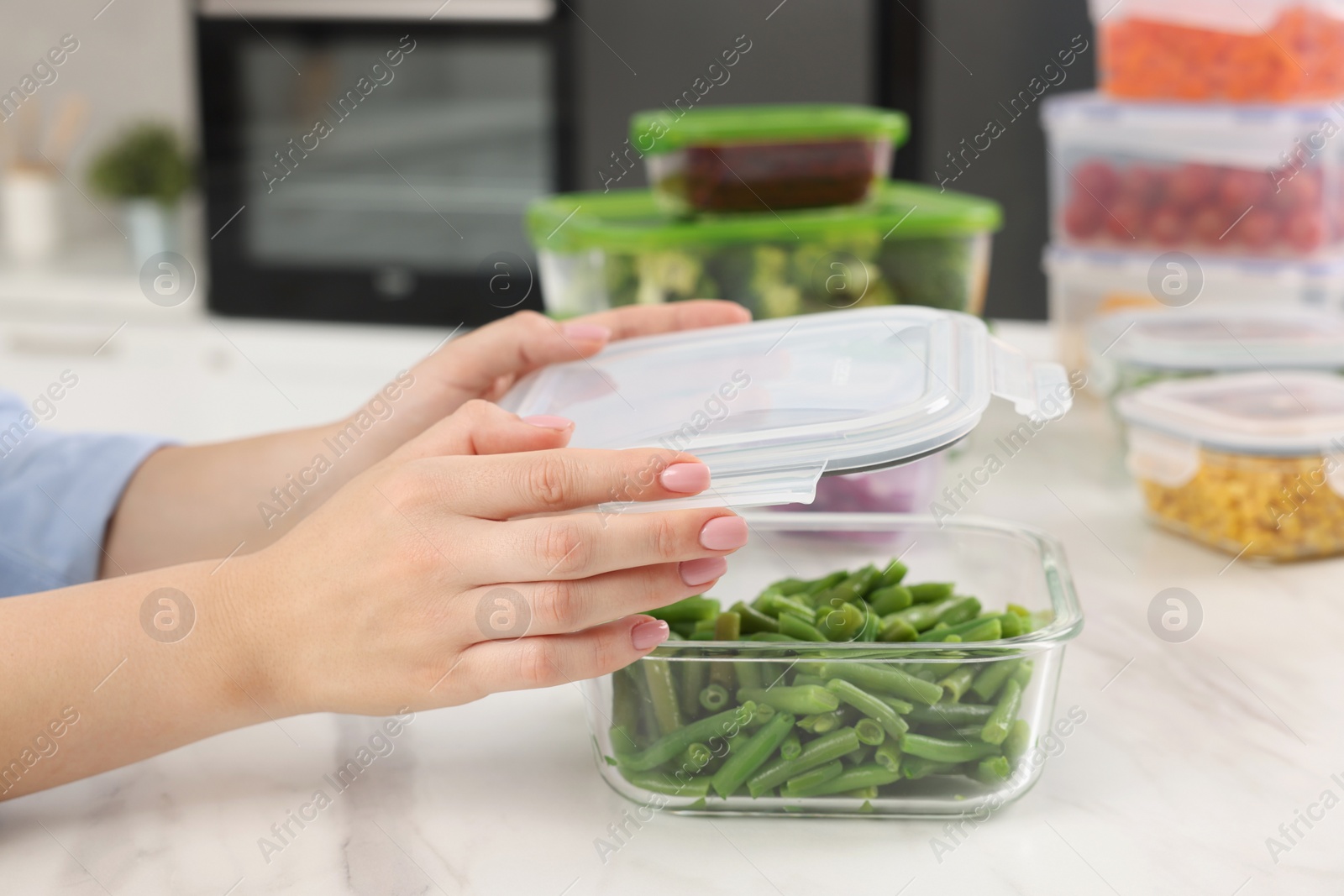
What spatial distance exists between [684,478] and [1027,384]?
220mm

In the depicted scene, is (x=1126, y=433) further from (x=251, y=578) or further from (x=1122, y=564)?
(x=251, y=578)

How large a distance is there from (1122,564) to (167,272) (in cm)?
195

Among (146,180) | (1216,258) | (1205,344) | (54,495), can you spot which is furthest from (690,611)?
(146,180)

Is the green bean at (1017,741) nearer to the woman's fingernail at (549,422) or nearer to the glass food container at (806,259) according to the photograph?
the woman's fingernail at (549,422)

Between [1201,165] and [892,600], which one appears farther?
[1201,165]

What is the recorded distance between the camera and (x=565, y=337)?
763mm

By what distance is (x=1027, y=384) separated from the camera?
24.6 inches

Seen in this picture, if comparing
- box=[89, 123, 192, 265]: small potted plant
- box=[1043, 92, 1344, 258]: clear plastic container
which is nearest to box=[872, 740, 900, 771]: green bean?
box=[1043, 92, 1344, 258]: clear plastic container

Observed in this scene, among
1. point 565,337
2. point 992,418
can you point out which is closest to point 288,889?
point 565,337

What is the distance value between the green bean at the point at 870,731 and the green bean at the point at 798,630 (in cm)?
6

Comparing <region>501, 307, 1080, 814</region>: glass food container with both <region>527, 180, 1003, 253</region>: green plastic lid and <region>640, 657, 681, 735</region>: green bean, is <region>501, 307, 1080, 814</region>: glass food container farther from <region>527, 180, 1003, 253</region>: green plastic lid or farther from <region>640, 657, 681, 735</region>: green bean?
<region>527, 180, 1003, 253</region>: green plastic lid

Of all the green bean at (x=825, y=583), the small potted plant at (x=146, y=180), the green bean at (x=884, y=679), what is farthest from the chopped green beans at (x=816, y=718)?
the small potted plant at (x=146, y=180)

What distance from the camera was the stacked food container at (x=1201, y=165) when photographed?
1137mm

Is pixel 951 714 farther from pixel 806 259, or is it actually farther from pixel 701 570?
pixel 806 259
